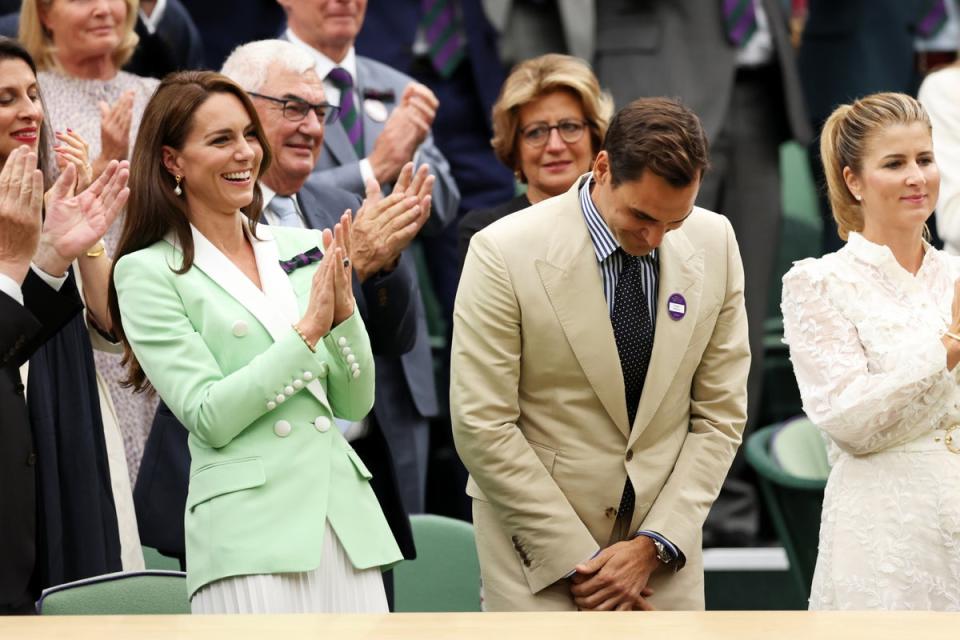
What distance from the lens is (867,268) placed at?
3607 mm

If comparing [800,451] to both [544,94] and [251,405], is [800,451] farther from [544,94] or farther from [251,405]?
[251,405]

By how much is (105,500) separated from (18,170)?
81 cm

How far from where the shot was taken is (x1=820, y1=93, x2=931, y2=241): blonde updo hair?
3643mm

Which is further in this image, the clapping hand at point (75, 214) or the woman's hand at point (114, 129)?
the woman's hand at point (114, 129)

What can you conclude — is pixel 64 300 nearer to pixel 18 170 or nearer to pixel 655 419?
pixel 18 170

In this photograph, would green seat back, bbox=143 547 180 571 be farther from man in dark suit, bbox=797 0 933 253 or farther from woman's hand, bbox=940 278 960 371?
man in dark suit, bbox=797 0 933 253

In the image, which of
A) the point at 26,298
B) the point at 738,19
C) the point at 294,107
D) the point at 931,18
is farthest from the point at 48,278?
the point at 931,18

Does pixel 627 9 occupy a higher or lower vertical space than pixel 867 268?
higher

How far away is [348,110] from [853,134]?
168 centimetres

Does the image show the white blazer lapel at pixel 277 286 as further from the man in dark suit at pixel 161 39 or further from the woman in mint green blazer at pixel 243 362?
the man in dark suit at pixel 161 39

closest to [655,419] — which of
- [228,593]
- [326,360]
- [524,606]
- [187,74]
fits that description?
[524,606]

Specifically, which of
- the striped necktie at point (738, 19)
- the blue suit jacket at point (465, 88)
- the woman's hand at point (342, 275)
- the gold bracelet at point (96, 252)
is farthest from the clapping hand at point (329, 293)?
the striped necktie at point (738, 19)

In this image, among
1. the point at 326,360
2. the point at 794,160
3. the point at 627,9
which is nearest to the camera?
the point at 326,360

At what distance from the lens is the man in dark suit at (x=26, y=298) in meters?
3.27
